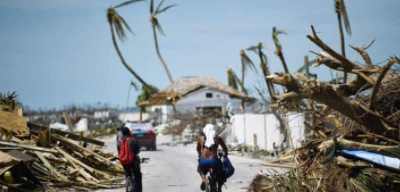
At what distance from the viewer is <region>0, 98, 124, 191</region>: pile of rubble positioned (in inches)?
538

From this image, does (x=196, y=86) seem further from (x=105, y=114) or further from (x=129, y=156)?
(x=129, y=156)

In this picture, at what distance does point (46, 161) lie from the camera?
1691 centimetres

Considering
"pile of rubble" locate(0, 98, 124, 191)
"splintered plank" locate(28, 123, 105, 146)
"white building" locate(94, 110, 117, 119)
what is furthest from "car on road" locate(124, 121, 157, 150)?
"white building" locate(94, 110, 117, 119)

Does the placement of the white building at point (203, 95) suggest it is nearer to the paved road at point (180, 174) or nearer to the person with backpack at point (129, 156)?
the paved road at point (180, 174)

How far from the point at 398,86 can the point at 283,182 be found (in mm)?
2662

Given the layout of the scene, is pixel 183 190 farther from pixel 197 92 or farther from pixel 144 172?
pixel 197 92

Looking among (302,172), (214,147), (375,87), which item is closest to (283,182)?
(302,172)

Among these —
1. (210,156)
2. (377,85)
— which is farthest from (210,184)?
(377,85)

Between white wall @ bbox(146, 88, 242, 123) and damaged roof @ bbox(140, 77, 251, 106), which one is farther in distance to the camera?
white wall @ bbox(146, 88, 242, 123)

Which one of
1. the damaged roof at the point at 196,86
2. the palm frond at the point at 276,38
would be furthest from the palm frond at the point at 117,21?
the palm frond at the point at 276,38

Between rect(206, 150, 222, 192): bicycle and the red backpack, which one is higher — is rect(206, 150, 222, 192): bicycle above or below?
below

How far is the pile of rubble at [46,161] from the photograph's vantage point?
1366 centimetres

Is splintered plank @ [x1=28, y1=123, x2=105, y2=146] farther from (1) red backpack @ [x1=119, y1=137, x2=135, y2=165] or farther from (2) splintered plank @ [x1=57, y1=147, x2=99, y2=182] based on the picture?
(1) red backpack @ [x1=119, y1=137, x2=135, y2=165]

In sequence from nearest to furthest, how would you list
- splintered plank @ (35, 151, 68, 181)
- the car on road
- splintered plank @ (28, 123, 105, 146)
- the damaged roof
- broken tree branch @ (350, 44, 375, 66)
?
1. broken tree branch @ (350, 44, 375, 66)
2. splintered plank @ (35, 151, 68, 181)
3. splintered plank @ (28, 123, 105, 146)
4. the car on road
5. the damaged roof
